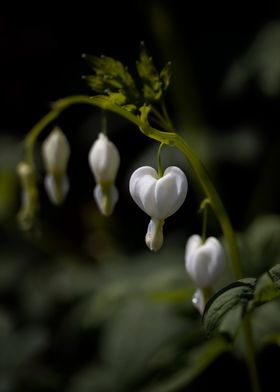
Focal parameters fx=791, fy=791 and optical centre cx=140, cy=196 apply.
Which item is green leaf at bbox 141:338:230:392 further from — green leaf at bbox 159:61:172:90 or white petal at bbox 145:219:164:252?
green leaf at bbox 159:61:172:90

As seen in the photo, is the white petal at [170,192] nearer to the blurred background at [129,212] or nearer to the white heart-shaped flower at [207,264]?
the white heart-shaped flower at [207,264]

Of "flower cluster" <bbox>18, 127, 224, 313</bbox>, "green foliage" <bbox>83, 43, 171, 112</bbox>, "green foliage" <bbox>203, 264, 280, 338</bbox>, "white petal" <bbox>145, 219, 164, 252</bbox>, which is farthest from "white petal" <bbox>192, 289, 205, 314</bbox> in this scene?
"green foliage" <bbox>83, 43, 171, 112</bbox>

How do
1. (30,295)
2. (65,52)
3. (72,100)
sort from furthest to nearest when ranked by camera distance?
(65,52) → (30,295) → (72,100)

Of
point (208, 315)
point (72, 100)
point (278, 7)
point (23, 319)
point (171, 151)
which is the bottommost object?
point (23, 319)

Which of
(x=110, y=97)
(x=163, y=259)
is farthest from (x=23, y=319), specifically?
(x=110, y=97)

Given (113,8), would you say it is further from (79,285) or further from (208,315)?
(208,315)

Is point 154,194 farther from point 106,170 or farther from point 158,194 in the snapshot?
point 106,170
